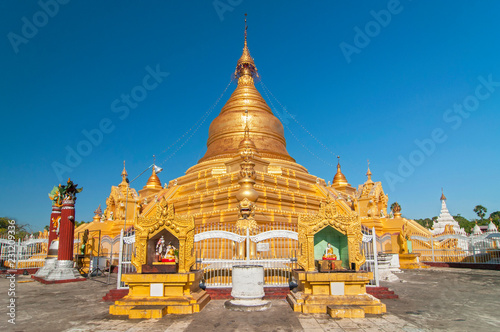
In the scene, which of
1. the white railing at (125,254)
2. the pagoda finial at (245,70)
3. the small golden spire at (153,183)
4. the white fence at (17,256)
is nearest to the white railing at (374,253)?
the white railing at (125,254)

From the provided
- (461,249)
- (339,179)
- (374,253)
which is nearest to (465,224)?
(339,179)

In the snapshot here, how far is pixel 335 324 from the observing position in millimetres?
6496

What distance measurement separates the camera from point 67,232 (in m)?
15.4

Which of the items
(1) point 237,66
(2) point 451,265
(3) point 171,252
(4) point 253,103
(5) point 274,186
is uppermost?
(1) point 237,66

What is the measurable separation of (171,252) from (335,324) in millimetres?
4618

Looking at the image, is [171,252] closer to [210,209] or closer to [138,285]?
[138,285]

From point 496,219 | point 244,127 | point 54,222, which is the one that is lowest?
point 54,222

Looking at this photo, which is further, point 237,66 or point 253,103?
point 237,66

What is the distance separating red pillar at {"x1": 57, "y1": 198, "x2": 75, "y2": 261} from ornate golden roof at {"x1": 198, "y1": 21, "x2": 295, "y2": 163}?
11787mm

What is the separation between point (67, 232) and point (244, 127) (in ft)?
51.2

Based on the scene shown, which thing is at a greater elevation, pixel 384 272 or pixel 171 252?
pixel 171 252

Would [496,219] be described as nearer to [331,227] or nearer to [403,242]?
[403,242]

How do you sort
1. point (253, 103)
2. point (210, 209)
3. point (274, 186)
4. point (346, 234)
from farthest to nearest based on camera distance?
point (253, 103) → point (274, 186) → point (210, 209) → point (346, 234)

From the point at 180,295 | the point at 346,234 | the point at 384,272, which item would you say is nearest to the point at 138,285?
the point at 180,295
